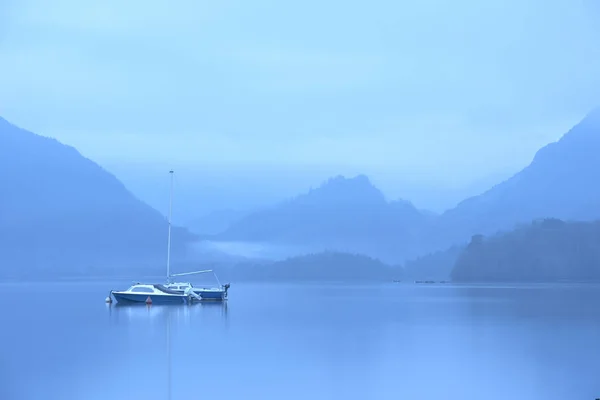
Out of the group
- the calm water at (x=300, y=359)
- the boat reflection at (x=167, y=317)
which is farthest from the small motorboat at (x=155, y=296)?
the calm water at (x=300, y=359)

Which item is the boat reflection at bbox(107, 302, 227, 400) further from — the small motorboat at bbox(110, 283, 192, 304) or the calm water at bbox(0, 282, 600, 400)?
the small motorboat at bbox(110, 283, 192, 304)

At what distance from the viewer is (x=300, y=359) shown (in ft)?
112

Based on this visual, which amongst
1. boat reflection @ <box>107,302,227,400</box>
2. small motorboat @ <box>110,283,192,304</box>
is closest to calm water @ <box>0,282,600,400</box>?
boat reflection @ <box>107,302,227,400</box>

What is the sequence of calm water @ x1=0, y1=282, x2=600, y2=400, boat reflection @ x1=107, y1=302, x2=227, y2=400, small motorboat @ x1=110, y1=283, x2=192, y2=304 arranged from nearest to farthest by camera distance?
calm water @ x1=0, y1=282, x2=600, y2=400 → boat reflection @ x1=107, y1=302, x2=227, y2=400 → small motorboat @ x1=110, y1=283, x2=192, y2=304

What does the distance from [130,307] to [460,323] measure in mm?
33819

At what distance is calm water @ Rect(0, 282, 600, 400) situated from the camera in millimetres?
26578

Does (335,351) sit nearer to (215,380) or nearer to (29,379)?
(215,380)

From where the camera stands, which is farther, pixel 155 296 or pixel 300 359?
pixel 155 296

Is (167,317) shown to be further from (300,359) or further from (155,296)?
(300,359)

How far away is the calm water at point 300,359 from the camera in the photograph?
87.2 feet

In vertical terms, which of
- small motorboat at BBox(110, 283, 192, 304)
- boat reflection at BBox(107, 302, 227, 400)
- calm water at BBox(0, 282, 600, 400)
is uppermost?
small motorboat at BBox(110, 283, 192, 304)

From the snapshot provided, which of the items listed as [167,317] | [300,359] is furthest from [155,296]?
[300,359]

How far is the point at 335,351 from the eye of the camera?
37.1m

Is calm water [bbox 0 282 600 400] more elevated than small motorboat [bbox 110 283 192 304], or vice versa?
small motorboat [bbox 110 283 192 304]
